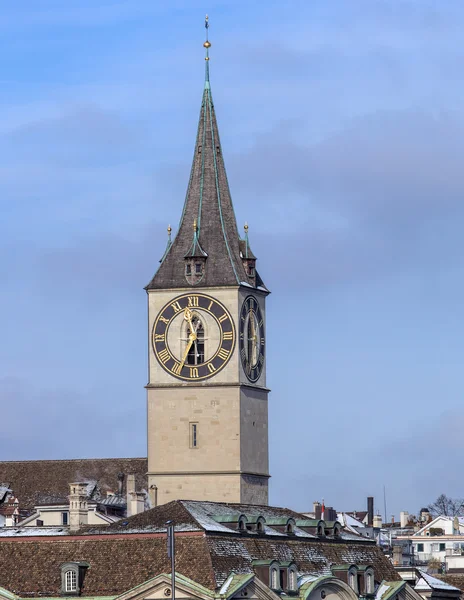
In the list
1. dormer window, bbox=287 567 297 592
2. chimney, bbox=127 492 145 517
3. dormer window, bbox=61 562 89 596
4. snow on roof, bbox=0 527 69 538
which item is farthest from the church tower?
dormer window, bbox=61 562 89 596

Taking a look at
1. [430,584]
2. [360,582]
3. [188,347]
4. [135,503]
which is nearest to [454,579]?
[430,584]

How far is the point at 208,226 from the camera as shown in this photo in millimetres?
157250

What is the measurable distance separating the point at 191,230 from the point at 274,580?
37.2 m

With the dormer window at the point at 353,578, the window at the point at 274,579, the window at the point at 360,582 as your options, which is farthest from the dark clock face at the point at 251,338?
the window at the point at 274,579

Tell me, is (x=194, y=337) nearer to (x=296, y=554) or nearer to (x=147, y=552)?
(x=296, y=554)

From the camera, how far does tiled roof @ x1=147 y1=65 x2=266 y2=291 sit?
155000 mm

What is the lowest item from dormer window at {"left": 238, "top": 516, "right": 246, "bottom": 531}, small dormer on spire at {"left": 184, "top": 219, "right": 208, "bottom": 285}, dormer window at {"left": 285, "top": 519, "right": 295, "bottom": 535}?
dormer window at {"left": 238, "top": 516, "right": 246, "bottom": 531}

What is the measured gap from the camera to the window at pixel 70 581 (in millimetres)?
124375

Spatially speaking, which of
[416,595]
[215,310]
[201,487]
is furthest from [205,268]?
[416,595]

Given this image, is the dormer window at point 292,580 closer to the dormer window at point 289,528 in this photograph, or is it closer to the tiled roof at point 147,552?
the tiled roof at point 147,552

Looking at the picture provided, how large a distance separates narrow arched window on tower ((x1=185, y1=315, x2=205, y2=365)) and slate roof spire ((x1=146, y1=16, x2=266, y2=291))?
2.85 m

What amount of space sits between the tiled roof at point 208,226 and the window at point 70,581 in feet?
112

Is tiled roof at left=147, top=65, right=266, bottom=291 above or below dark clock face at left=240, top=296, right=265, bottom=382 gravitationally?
above

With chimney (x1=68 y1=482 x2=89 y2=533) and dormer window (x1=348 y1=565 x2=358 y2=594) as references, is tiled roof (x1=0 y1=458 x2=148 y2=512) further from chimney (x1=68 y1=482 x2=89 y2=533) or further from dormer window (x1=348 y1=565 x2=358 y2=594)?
dormer window (x1=348 y1=565 x2=358 y2=594)
